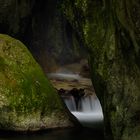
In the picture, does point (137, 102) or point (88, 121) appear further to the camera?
point (88, 121)

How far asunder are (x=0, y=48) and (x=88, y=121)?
4.63 m

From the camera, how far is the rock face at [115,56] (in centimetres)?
1201

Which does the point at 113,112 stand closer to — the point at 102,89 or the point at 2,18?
the point at 102,89

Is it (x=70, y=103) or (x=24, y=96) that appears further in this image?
(x=70, y=103)

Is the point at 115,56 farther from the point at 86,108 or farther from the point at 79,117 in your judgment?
the point at 86,108

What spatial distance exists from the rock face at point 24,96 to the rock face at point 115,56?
3498mm

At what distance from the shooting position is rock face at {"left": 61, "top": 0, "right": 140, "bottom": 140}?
12.0 metres

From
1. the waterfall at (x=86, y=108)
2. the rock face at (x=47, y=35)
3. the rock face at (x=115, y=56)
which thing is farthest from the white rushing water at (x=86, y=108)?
the rock face at (x=47, y=35)

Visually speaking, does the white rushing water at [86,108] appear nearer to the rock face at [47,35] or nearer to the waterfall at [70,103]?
the waterfall at [70,103]

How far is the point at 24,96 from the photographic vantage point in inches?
680

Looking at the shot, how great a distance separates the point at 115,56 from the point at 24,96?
5.61 m

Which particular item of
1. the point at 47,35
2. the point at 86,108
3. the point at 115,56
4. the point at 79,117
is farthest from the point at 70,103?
the point at 47,35

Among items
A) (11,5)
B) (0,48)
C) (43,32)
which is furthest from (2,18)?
(0,48)

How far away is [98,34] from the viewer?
44.0 ft
